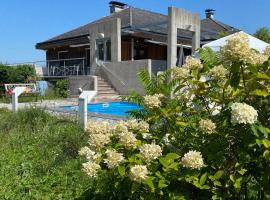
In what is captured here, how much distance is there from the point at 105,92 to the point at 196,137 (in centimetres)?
1853

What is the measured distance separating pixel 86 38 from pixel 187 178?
82.5 ft

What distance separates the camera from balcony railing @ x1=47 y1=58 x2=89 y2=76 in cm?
2591

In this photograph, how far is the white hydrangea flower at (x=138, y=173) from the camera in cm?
244

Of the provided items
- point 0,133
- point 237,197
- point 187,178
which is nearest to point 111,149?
point 187,178

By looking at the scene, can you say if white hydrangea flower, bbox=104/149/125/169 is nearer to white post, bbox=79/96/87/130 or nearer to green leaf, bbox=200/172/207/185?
green leaf, bbox=200/172/207/185

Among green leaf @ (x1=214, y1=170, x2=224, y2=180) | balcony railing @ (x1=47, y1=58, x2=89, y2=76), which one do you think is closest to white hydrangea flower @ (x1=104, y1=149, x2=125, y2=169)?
green leaf @ (x1=214, y1=170, x2=224, y2=180)

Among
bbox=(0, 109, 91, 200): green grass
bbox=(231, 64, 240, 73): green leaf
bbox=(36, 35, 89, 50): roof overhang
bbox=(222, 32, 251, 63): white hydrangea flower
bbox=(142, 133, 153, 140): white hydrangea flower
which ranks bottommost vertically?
bbox=(0, 109, 91, 200): green grass

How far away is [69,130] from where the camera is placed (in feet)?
22.4

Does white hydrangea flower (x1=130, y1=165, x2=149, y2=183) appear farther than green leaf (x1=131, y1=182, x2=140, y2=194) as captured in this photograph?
No

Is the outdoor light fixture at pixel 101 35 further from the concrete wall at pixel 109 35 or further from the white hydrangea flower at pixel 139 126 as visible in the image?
the white hydrangea flower at pixel 139 126

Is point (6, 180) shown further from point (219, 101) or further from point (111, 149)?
point (219, 101)

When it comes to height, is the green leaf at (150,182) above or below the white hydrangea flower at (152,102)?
below

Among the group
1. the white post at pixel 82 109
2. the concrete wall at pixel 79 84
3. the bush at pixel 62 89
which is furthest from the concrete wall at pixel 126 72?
the white post at pixel 82 109

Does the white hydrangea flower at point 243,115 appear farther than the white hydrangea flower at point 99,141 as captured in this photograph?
No
